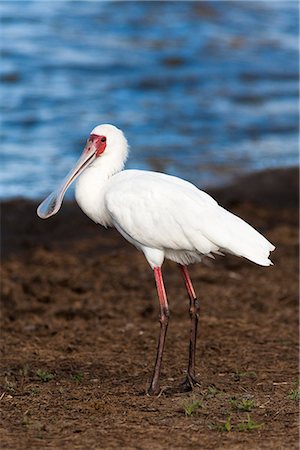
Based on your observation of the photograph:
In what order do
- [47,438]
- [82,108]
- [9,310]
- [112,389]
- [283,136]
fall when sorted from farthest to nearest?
[82,108] → [283,136] → [9,310] → [112,389] → [47,438]

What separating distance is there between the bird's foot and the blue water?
246 inches

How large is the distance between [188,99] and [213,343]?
32.5 ft

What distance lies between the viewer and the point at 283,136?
14984 mm

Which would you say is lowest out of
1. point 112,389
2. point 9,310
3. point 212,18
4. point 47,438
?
point 212,18

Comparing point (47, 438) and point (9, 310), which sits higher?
point (47, 438)

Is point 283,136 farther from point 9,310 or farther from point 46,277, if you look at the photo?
point 9,310

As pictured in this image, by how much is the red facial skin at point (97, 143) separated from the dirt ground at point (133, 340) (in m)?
1.39

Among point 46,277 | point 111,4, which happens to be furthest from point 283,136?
point 111,4

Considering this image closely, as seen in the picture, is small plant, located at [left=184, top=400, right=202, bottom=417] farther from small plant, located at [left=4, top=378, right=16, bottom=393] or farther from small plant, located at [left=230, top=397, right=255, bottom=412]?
small plant, located at [left=4, top=378, right=16, bottom=393]

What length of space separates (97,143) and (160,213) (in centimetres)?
73

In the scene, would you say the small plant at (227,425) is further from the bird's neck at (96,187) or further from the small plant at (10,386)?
the bird's neck at (96,187)

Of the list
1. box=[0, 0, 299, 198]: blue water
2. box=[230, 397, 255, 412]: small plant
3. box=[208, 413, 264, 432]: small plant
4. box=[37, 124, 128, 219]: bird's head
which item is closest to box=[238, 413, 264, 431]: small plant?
box=[208, 413, 264, 432]: small plant

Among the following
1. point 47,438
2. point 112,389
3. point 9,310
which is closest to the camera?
point 47,438

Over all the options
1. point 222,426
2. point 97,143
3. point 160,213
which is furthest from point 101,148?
point 222,426
